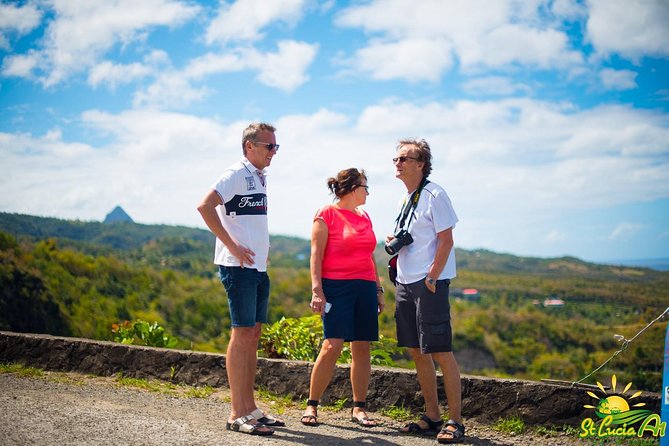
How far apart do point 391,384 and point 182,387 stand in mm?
1846

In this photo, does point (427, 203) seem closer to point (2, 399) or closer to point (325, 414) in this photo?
point (325, 414)

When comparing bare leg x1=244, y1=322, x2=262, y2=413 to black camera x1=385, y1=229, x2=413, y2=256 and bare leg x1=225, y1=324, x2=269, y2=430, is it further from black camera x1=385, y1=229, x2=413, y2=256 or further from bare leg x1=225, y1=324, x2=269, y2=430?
black camera x1=385, y1=229, x2=413, y2=256

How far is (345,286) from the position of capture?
4648 mm

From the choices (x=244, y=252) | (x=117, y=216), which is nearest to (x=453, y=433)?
(x=244, y=252)

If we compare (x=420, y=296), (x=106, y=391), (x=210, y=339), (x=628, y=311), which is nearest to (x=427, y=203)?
(x=420, y=296)

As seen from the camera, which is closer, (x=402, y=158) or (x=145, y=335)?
(x=402, y=158)

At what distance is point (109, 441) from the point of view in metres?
3.89

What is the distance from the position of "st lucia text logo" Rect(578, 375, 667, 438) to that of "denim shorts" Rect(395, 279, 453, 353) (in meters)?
1.12

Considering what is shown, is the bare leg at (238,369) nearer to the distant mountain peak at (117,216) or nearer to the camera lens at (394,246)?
the camera lens at (394,246)

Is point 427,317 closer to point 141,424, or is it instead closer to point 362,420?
point 362,420

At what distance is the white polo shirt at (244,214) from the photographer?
4.40 m

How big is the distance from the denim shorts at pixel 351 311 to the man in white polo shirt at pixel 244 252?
46cm

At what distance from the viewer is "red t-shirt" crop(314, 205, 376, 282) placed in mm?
4672

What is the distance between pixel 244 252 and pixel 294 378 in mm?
1546
